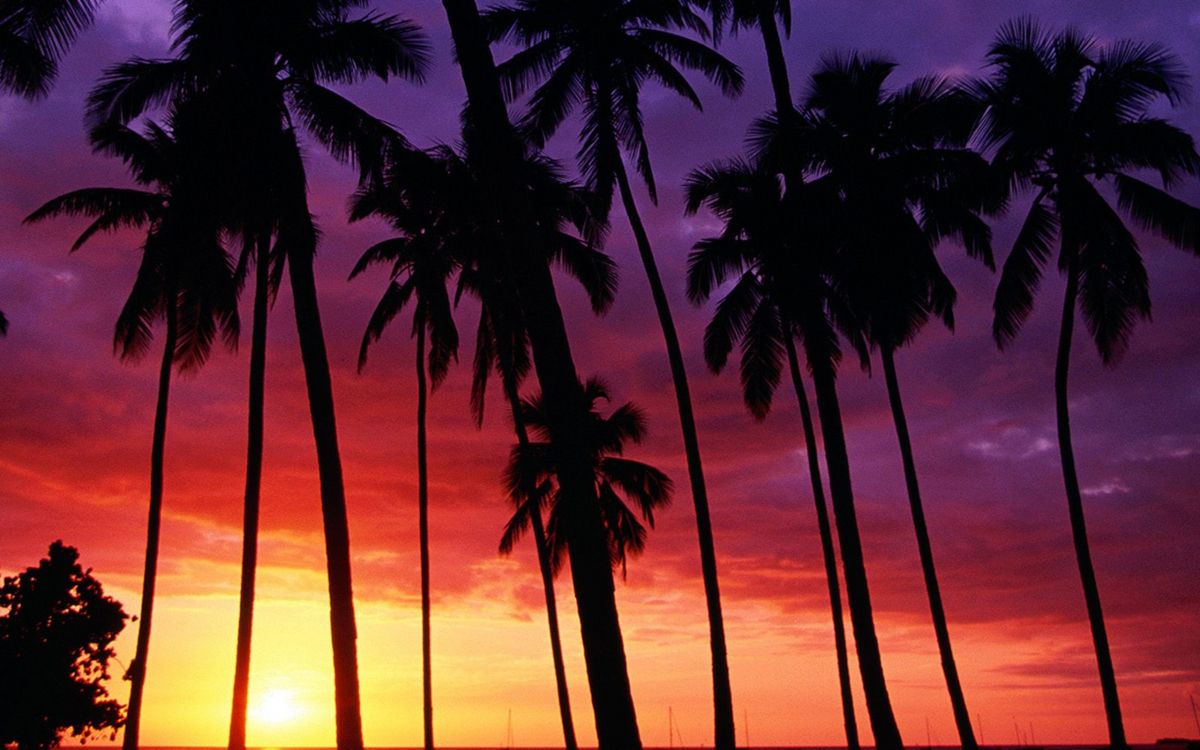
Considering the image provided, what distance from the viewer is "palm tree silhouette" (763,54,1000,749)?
72.3 feet

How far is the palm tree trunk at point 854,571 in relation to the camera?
1819 centimetres

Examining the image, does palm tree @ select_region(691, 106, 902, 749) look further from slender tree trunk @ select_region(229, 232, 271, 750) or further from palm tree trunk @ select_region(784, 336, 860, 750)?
slender tree trunk @ select_region(229, 232, 271, 750)

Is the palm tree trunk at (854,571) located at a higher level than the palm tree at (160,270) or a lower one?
lower

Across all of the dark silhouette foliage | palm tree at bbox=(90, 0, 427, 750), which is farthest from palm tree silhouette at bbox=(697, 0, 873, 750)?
the dark silhouette foliage

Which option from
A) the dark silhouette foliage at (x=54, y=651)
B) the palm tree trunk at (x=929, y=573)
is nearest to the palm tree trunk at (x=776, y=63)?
the palm tree trunk at (x=929, y=573)

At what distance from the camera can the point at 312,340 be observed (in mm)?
16109

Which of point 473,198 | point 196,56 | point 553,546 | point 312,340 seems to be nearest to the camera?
point 312,340

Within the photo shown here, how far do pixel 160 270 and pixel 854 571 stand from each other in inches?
658

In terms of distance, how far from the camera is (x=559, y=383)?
9.51 metres

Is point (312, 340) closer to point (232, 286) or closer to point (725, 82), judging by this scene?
point (232, 286)

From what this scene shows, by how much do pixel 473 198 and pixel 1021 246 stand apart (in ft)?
48.3

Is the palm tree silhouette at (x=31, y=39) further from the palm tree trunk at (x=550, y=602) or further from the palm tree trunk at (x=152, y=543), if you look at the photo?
the palm tree trunk at (x=550, y=602)

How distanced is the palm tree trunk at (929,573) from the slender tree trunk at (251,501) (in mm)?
13831

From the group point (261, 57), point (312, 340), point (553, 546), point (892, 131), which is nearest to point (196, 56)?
point (261, 57)
